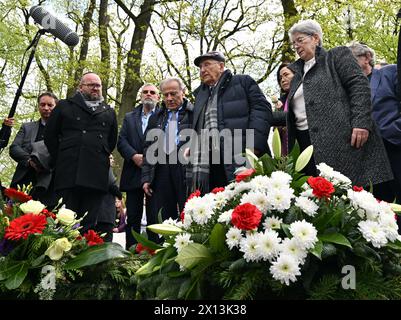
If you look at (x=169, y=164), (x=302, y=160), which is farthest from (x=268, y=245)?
(x=169, y=164)

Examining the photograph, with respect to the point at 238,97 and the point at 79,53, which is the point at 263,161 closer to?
the point at 238,97

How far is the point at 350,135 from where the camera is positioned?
3.88 metres

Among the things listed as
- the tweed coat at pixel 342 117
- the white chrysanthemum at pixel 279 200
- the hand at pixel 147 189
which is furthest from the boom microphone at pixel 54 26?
the white chrysanthemum at pixel 279 200

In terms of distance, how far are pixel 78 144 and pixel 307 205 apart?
11.7 ft

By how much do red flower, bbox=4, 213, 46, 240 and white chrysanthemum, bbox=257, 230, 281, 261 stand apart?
1116mm

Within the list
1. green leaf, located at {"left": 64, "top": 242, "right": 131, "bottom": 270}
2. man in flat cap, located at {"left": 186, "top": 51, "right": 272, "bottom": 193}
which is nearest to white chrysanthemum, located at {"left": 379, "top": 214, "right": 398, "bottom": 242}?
green leaf, located at {"left": 64, "top": 242, "right": 131, "bottom": 270}

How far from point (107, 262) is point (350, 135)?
2.09 m

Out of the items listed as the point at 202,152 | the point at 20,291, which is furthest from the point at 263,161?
the point at 202,152

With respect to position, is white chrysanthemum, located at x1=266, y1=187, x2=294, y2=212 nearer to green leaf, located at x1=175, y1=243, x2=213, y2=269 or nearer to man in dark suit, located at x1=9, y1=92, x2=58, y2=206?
green leaf, located at x1=175, y1=243, x2=213, y2=269

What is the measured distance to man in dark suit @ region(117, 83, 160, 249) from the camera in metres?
5.73

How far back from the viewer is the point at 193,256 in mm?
2109

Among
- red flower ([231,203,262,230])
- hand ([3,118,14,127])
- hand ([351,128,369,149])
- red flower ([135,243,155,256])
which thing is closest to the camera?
red flower ([231,203,262,230])

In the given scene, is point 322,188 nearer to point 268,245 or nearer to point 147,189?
point 268,245

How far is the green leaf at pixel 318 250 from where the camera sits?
6.40ft
